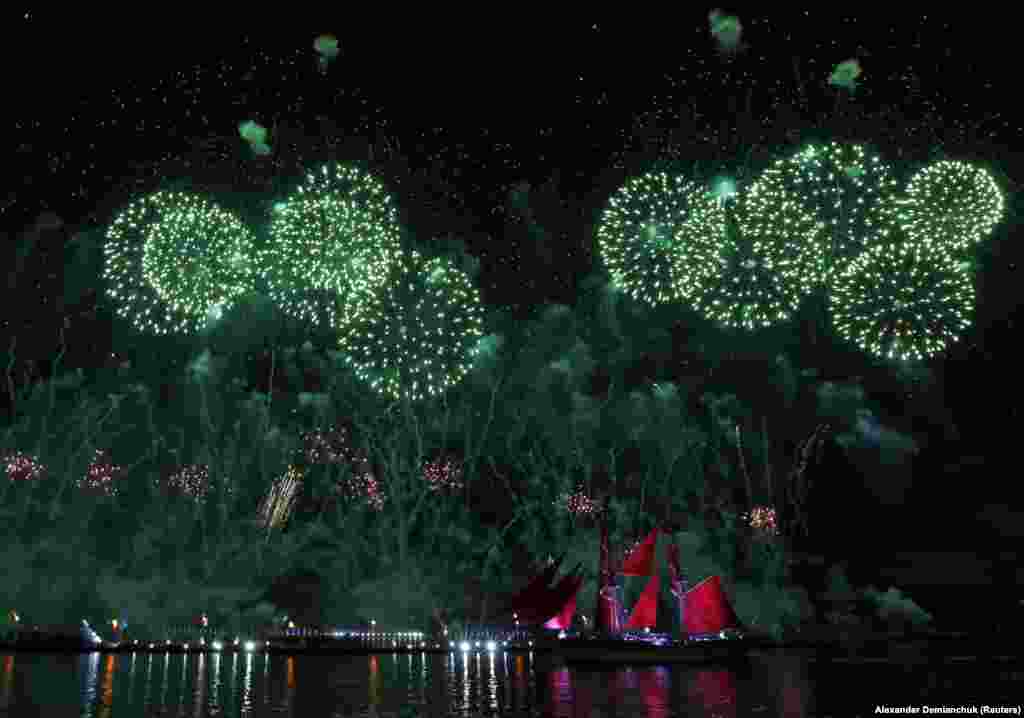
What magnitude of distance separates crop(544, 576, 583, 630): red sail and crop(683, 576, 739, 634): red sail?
996 centimetres

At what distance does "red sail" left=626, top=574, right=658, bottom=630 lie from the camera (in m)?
78.2

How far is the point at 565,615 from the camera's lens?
83.6 m

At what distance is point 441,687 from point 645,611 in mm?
27357

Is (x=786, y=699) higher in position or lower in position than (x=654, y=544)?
lower

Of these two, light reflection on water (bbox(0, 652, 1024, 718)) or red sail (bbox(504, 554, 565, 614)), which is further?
red sail (bbox(504, 554, 565, 614))

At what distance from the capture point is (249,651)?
93125 mm

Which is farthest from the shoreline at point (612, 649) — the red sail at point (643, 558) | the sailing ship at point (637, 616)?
the red sail at point (643, 558)

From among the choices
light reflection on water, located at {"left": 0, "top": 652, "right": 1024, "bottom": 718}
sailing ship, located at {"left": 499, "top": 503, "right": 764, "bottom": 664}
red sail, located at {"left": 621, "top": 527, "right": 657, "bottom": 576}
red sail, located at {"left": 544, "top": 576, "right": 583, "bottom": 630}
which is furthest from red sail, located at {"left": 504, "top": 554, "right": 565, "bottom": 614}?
red sail, located at {"left": 621, "top": 527, "right": 657, "bottom": 576}

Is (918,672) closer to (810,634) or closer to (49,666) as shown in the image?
(810,634)

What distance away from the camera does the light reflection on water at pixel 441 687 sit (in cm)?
4441

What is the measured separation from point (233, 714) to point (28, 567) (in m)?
49.5

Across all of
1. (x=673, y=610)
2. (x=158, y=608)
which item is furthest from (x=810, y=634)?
(x=158, y=608)

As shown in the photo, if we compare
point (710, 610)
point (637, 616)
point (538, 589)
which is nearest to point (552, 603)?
point (538, 589)

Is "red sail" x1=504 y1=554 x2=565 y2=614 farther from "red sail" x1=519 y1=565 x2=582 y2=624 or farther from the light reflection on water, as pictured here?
the light reflection on water
